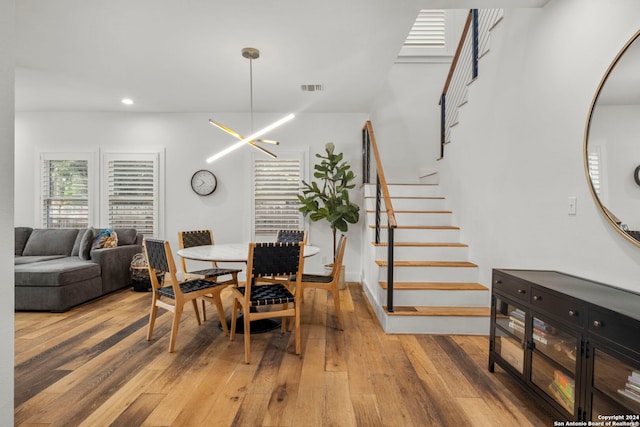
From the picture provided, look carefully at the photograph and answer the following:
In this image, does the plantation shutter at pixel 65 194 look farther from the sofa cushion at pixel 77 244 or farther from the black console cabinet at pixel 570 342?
the black console cabinet at pixel 570 342

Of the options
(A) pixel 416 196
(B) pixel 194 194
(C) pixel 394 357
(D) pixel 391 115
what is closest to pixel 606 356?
(C) pixel 394 357

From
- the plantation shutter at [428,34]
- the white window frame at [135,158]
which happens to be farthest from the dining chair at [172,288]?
the plantation shutter at [428,34]

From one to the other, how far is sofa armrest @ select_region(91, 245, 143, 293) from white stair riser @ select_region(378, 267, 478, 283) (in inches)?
140

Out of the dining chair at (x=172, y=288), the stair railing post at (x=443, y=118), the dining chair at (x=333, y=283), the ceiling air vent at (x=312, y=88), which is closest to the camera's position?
the dining chair at (x=172, y=288)

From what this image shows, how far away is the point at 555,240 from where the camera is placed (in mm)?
2404

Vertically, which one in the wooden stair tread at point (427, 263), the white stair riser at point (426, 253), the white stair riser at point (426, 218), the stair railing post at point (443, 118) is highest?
the stair railing post at point (443, 118)

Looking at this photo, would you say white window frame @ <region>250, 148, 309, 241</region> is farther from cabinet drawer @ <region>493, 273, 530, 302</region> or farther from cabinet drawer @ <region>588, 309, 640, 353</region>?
cabinet drawer @ <region>588, 309, 640, 353</region>

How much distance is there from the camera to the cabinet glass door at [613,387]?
4.41ft

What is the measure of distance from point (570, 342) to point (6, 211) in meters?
2.69

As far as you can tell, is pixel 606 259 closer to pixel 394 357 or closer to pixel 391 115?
pixel 394 357

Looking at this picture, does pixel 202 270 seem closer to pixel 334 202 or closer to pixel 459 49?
pixel 334 202

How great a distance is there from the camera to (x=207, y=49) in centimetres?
323

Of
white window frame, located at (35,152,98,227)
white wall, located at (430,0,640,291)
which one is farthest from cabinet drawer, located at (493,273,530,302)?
white window frame, located at (35,152,98,227)

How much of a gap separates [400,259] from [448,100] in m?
2.71
